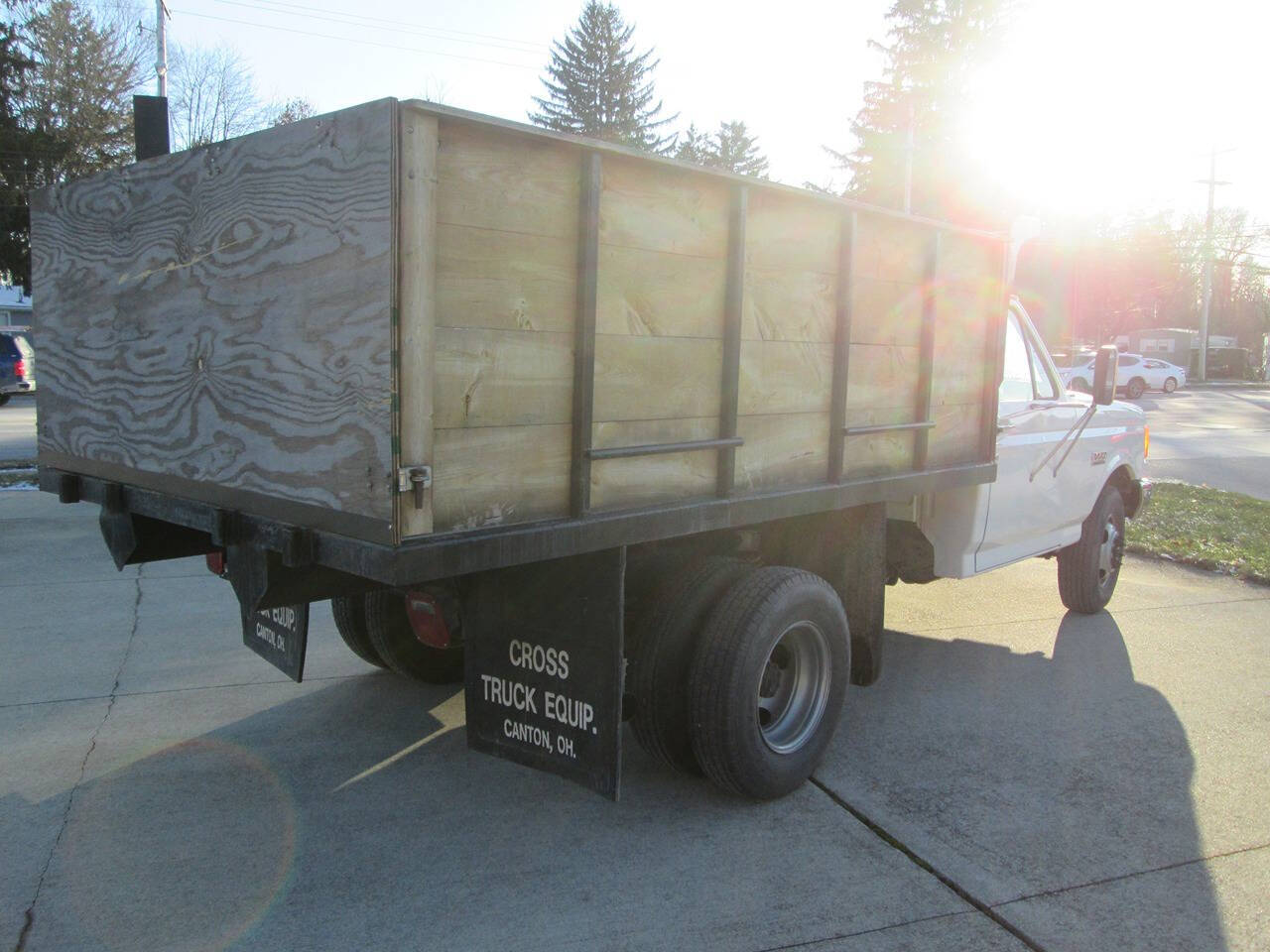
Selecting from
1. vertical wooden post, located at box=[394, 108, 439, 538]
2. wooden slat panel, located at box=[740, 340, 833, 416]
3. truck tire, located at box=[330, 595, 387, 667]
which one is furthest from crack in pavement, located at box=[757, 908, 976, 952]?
truck tire, located at box=[330, 595, 387, 667]

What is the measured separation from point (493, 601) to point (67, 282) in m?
2.16

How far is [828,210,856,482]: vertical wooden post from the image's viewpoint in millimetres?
3879

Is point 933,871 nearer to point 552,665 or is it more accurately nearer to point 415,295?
point 552,665

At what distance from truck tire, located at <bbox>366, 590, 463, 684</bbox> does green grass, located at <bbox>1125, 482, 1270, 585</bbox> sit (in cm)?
619

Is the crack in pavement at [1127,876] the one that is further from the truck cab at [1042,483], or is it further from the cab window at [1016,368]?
the cab window at [1016,368]

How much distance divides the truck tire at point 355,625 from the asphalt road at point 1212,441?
38.0 feet

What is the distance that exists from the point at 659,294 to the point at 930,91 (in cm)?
4192

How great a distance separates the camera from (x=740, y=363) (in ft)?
11.5

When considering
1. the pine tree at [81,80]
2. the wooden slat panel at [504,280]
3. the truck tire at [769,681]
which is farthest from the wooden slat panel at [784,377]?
the pine tree at [81,80]

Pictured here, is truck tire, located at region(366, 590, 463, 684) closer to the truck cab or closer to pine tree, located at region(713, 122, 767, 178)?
the truck cab

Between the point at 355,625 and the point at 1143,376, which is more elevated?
the point at 1143,376

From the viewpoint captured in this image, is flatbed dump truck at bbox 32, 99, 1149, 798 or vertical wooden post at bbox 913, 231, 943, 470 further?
vertical wooden post at bbox 913, 231, 943, 470

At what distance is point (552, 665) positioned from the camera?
3363mm

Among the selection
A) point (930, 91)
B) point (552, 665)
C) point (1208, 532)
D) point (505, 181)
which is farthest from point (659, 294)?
point (930, 91)
